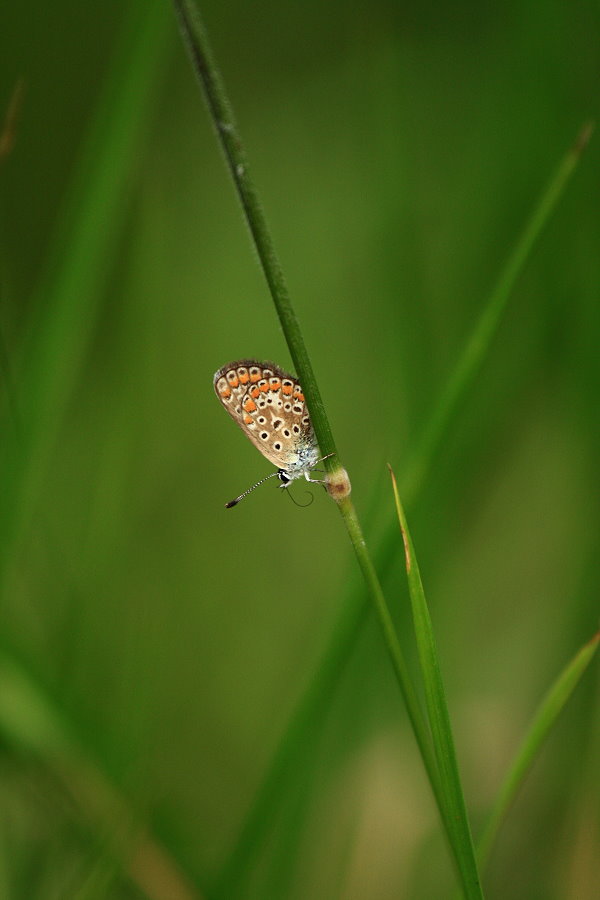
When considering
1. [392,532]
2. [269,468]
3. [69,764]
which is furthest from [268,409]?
[269,468]

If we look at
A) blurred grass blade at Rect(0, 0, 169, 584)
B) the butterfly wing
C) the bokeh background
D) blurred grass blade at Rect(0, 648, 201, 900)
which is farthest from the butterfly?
blurred grass blade at Rect(0, 648, 201, 900)

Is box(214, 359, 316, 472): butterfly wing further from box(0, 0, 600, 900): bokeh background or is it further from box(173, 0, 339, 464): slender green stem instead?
box(173, 0, 339, 464): slender green stem

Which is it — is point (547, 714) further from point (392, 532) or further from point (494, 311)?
point (494, 311)

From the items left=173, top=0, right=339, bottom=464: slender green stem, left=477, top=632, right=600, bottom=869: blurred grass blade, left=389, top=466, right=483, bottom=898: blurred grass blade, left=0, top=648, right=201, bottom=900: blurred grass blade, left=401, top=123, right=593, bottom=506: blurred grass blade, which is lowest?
left=0, top=648, right=201, bottom=900: blurred grass blade

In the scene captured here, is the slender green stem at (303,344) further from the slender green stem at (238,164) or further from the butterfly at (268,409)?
the butterfly at (268,409)

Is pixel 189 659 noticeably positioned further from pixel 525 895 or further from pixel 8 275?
pixel 8 275

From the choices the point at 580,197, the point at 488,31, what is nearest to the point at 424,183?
the point at 488,31
